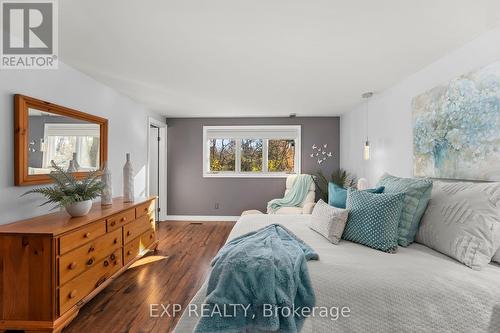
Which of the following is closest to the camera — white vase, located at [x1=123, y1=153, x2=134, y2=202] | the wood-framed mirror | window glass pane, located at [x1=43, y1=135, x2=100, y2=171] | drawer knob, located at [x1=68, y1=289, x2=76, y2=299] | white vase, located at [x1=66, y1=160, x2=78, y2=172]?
drawer knob, located at [x1=68, y1=289, x2=76, y2=299]

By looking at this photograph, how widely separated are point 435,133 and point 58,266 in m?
3.27

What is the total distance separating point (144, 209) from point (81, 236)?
4.04ft

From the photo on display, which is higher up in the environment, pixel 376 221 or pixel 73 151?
pixel 73 151

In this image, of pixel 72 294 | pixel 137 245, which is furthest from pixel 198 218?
pixel 72 294

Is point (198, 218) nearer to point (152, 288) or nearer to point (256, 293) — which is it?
point (152, 288)

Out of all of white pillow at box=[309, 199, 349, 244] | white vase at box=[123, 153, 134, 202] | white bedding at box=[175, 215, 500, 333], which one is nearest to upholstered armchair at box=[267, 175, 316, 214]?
white pillow at box=[309, 199, 349, 244]

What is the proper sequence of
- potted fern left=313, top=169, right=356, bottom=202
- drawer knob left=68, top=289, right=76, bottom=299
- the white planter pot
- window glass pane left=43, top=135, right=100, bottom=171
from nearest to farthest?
drawer knob left=68, top=289, right=76, bottom=299
the white planter pot
window glass pane left=43, top=135, right=100, bottom=171
potted fern left=313, top=169, right=356, bottom=202

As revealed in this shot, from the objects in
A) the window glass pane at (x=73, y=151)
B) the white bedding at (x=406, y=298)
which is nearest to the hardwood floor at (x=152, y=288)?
the white bedding at (x=406, y=298)

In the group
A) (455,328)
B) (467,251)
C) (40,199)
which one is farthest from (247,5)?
(40,199)

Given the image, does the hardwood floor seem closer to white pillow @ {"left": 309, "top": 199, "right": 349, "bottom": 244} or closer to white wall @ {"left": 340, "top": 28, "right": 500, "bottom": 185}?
white pillow @ {"left": 309, "top": 199, "right": 349, "bottom": 244}

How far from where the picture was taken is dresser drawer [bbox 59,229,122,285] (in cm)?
185

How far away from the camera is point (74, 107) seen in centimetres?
273

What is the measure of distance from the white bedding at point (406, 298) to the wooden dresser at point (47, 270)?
1.18 meters

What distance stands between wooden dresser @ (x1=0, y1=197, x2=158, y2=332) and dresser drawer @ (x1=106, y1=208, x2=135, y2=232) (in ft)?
0.64
